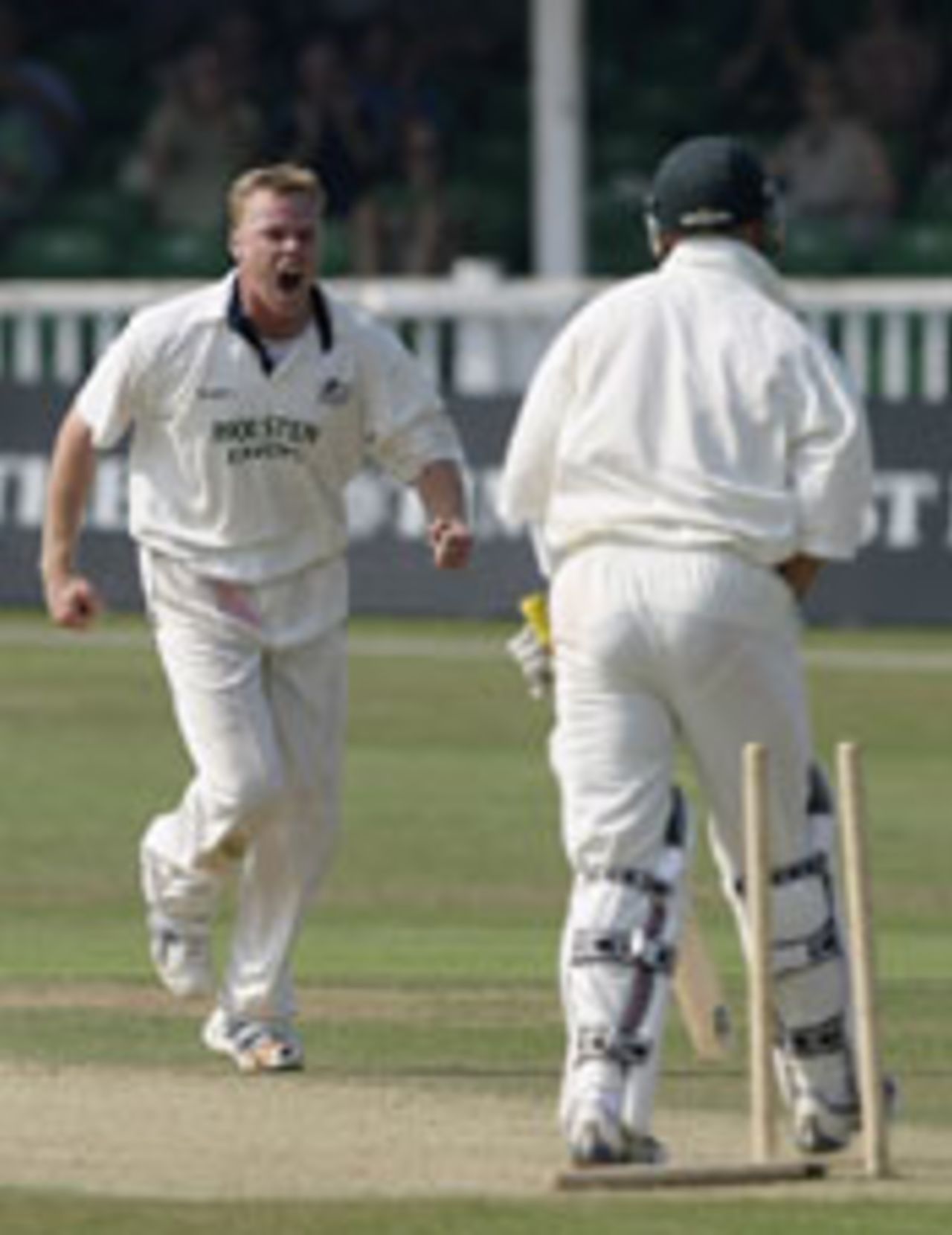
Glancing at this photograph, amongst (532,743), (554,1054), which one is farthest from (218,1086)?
(532,743)

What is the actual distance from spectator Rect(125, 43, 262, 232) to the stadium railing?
3.11m

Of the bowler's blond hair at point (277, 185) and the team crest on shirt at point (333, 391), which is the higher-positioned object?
the bowler's blond hair at point (277, 185)

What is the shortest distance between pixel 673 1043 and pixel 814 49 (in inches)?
677

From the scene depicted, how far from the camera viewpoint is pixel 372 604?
24.5 meters

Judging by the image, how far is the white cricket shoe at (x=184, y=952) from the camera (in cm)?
1184

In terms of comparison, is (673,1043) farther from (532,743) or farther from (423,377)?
(532,743)

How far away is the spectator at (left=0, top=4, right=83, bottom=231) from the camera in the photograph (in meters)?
30.0

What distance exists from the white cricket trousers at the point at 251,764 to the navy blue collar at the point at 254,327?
0.54 meters

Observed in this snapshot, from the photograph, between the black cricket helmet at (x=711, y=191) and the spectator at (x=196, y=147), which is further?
the spectator at (x=196, y=147)

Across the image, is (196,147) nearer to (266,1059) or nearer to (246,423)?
(246,423)

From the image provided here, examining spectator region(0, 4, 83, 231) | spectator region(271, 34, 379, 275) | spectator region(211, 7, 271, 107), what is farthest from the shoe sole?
spectator region(0, 4, 83, 231)

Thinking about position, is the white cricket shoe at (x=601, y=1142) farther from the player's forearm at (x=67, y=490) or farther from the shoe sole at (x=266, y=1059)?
the player's forearm at (x=67, y=490)

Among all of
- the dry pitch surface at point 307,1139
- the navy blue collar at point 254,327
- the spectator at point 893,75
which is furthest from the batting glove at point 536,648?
the spectator at point 893,75

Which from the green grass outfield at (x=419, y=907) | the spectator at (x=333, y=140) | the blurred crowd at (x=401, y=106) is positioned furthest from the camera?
the spectator at (x=333, y=140)
